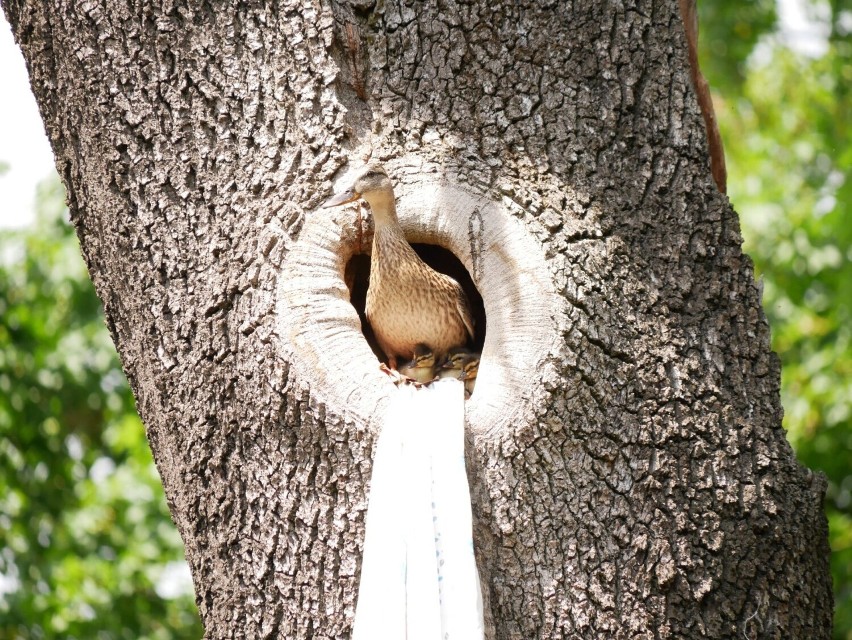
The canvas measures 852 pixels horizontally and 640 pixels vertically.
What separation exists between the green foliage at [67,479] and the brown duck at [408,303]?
356cm

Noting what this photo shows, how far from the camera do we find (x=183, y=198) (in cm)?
294

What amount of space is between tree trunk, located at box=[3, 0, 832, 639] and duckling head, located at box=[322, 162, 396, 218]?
4 cm

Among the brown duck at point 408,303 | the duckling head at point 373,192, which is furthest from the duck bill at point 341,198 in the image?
the brown duck at point 408,303

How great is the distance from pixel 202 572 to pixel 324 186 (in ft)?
3.97

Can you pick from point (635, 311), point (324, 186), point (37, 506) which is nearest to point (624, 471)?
point (635, 311)

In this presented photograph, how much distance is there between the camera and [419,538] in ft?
8.30

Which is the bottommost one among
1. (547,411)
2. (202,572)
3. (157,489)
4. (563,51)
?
(157,489)

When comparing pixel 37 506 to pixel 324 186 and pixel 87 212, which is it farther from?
pixel 324 186

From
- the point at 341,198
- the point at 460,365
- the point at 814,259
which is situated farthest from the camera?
the point at 814,259

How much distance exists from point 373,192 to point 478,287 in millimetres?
437

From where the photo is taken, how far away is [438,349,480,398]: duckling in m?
3.56

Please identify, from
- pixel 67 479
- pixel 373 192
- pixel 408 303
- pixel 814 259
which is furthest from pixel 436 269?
pixel 67 479

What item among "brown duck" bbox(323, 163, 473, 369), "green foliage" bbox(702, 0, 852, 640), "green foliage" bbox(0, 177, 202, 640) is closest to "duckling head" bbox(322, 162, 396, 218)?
"brown duck" bbox(323, 163, 473, 369)

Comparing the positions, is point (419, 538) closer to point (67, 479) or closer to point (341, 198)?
point (341, 198)
